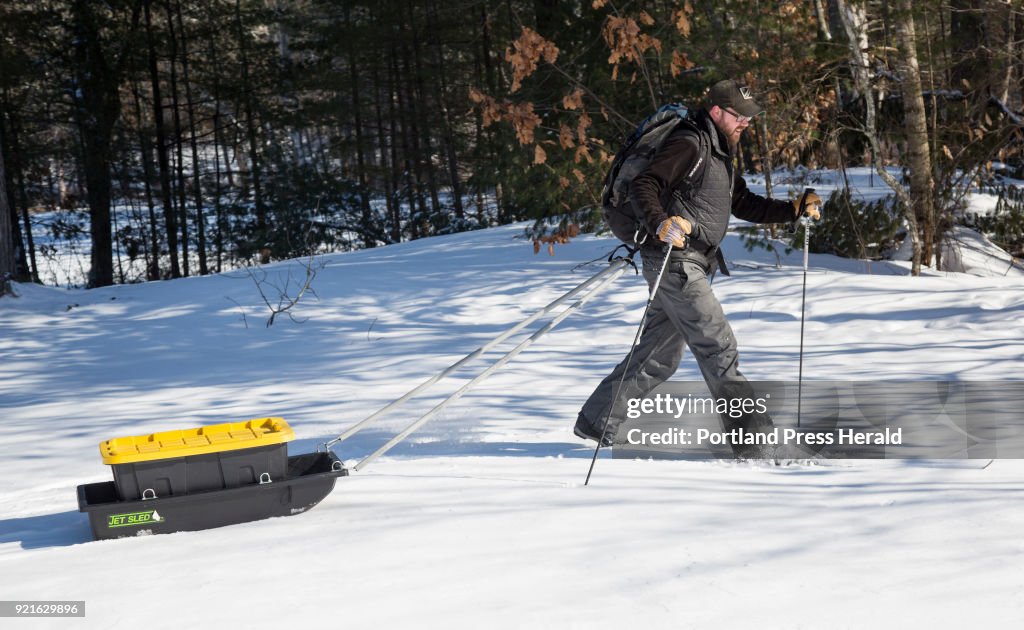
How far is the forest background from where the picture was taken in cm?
916

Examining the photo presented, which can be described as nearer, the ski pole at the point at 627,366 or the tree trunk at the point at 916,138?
the ski pole at the point at 627,366

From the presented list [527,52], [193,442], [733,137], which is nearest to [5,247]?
[527,52]

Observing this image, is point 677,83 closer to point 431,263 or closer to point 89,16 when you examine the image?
point 431,263

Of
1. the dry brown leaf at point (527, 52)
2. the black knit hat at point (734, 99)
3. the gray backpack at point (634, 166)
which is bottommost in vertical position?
the gray backpack at point (634, 166)

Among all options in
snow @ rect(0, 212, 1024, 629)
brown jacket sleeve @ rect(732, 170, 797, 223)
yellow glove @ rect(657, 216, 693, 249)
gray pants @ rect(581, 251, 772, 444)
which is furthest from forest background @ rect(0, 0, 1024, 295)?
yellow glove @ rect(657, 216, 693, 249)

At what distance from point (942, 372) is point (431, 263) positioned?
20.6 ft

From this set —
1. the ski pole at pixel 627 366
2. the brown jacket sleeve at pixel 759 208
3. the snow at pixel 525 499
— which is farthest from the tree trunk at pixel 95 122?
the brown jacket sleeve at pixel 759 208

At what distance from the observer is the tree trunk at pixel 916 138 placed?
8.68 meters

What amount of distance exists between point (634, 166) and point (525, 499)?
151 centimetres

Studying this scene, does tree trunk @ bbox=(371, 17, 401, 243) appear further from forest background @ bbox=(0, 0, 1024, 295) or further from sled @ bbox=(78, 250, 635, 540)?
sled @ bbox=(78, 250, 635, 540)

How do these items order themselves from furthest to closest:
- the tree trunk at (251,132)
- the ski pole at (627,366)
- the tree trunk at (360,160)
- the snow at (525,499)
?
the tree trunk at (360,160), the tree trunk at (251,132), the ski pole at (627,366), the snow at (525,499)

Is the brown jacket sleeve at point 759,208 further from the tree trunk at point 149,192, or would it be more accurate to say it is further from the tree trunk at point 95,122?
the tree trunk at point 149,192

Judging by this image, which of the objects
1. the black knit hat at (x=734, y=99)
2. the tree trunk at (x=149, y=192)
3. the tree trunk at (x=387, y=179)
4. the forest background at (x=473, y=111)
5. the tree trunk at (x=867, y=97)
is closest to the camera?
the black knit hat at (x=734, y=99)

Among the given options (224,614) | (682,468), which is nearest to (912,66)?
(682,468)
